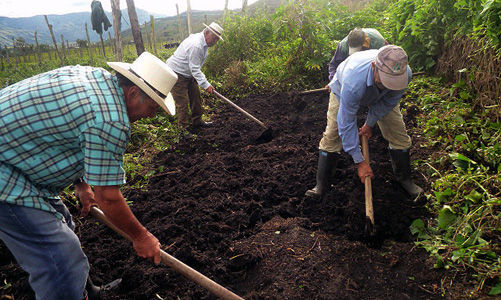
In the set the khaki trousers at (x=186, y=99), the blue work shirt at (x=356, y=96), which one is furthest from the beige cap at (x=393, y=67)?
the khaki trousers at (x=186, y=99)

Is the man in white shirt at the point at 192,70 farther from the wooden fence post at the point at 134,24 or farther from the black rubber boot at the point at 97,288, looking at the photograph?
the black rubber boot at the point at 97,288

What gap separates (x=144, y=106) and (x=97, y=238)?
1920mm

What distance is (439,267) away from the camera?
2387 mm

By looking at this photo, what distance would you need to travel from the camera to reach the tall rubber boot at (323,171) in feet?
11.1

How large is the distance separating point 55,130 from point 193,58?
4.13 meters

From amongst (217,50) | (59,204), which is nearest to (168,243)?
(59,204)

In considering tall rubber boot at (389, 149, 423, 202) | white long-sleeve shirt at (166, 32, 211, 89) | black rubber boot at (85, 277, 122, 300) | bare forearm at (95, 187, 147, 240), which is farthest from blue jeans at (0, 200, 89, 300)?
white long-sleeve shirt at (166, 32, 211, 89)

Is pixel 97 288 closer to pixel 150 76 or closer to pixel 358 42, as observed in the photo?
pixel 150 76

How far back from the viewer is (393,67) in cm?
237

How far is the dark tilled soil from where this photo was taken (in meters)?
2.40

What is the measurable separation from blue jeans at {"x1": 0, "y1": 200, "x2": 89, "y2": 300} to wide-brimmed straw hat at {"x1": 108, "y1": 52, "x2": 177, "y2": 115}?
0.92 meters

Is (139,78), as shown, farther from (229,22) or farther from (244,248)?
(229,22)

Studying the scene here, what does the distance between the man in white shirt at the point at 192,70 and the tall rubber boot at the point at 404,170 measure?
348cm

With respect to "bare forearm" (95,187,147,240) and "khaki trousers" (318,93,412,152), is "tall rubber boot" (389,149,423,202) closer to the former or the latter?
"khaki trousers" (318,93,412,152)
